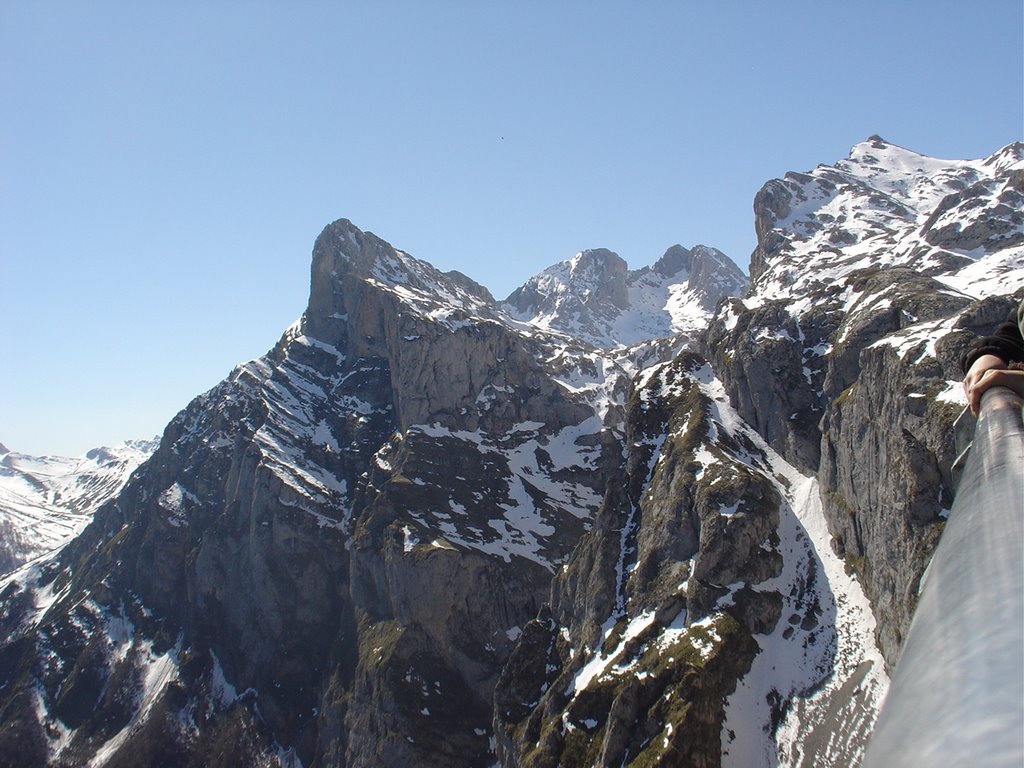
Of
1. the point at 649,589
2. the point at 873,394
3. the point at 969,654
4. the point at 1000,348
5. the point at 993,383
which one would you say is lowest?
the point at 649,589

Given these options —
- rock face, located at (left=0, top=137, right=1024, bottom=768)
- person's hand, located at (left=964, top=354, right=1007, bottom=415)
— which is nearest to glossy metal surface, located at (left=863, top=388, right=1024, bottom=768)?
person's hand, located at (left=964, top=354, right=1007, bottom=415)

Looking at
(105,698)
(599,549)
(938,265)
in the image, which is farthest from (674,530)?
(105,698)

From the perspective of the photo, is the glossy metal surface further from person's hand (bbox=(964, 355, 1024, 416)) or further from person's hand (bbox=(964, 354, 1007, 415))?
person's hand (bbox=(964, 354, 1007, 415))

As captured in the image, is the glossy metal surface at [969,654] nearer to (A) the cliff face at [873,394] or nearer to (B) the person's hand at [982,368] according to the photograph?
(B) the person's hand at [982,368]

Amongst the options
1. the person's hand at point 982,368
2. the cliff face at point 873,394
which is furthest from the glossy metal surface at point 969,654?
the cliff face at point 873,394

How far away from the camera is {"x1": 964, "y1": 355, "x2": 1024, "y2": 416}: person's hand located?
5.82 metres

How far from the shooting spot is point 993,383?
5953 millimetres

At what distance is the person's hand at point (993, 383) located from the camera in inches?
229

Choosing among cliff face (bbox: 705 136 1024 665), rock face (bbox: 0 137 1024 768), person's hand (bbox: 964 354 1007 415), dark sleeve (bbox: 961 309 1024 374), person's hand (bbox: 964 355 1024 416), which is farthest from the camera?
rock face (bbox: 0 137 1024 768)

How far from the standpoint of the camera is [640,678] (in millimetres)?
92312

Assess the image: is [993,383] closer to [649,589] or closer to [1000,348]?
[1000,348]

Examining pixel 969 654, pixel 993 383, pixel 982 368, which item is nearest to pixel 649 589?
pixel 982 368

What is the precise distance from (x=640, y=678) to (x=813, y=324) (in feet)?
248

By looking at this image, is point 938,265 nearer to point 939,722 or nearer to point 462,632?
point 462,632
